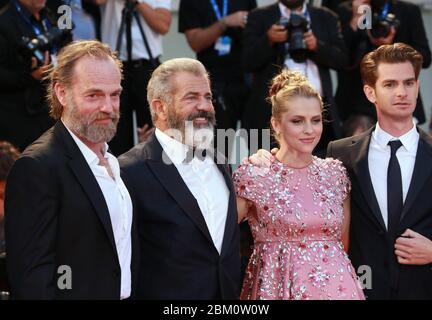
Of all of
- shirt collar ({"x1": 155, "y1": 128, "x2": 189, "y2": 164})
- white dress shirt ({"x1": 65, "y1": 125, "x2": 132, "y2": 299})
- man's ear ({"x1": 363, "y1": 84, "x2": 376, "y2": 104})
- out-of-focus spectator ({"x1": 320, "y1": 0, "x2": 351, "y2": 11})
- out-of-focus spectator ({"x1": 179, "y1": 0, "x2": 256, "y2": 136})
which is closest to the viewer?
white dress shirt ({"x1": 65, "y1": 125, "x2": 132, "y2": 299})

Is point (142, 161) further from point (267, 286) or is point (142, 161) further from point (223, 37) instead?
point (223, 37)

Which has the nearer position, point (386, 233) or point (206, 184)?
point (206, 184)

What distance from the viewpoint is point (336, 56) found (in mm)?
6133

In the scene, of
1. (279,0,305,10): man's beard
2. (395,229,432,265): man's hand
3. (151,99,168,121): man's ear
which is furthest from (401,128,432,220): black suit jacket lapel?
(279,0,305,10): man's beard

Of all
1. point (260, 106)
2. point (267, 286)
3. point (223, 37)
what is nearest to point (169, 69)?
point (267, 286)

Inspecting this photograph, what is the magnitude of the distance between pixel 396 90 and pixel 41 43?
2.18 metres

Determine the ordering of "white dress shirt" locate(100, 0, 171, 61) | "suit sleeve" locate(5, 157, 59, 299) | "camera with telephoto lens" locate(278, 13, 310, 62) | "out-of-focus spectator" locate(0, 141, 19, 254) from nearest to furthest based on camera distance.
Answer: "suit sleeve" locate(5, 157, 59, 299)
"out-of-focus spectator" locate(0, 141, 19, 254)
"camera with telephoto lens" locate(278, 13, 310, 62)
"white dress shirt" locate(100, 0, 171, 61)

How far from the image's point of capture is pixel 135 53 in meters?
6.19

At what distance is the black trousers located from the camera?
6047 millimetres

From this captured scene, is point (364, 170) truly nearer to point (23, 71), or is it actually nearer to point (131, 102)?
point (131, 102)

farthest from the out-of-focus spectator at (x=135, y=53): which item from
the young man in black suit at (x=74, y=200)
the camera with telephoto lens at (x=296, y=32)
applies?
the young man in black suit at (x=74, y=200)

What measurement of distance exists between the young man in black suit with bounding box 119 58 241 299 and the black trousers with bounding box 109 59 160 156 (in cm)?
194

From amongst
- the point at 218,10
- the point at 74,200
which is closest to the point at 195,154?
the point at 74,200

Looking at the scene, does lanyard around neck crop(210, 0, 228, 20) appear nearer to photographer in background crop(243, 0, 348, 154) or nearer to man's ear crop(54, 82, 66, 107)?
photographer in background crop(243, 0, 348, 154)
